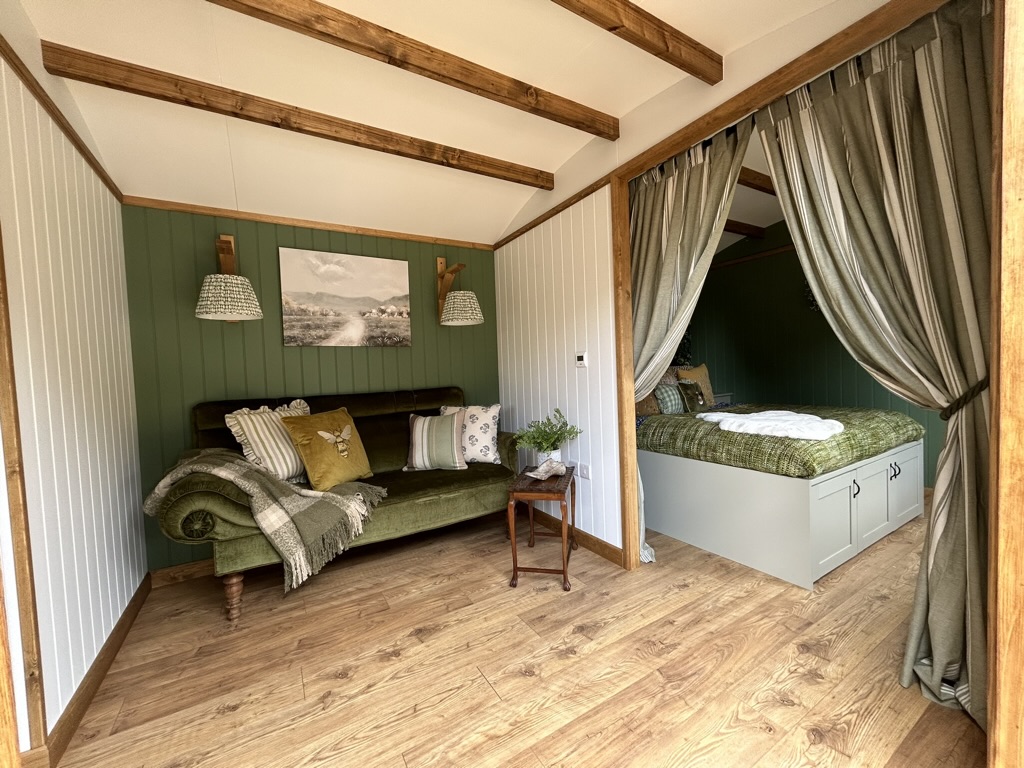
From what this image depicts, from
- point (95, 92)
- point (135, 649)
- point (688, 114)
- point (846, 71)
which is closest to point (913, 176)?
point (846, 71)

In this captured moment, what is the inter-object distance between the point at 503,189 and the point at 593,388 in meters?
1.79

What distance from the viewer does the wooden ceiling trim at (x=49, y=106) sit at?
1.42 m

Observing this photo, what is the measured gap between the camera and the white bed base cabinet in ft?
7.40

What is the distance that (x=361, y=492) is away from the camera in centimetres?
249

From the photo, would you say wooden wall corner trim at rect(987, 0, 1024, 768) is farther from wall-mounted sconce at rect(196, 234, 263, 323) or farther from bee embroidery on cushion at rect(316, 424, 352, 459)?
wall-mounted sconce at rect(196, 234, 263, 323)

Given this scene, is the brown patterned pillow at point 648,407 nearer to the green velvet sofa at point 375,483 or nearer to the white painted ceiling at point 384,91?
the green velvet sofa at point 375,483

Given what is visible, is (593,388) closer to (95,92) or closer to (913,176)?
(913,176)

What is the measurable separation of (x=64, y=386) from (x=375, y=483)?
5.06 ft

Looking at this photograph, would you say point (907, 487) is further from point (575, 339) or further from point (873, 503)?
point (575, 339)

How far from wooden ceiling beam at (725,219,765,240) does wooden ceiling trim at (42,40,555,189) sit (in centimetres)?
276

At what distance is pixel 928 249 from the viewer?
4.68 ft

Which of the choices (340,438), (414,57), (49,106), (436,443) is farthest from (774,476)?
(49,106)

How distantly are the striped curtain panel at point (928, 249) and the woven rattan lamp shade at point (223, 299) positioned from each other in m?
2.89

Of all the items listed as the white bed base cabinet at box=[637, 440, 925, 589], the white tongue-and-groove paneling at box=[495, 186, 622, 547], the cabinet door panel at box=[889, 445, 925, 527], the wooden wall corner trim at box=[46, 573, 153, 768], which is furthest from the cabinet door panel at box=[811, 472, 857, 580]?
the wooden wall corner trim at box=[46, 573, 153, 768]
